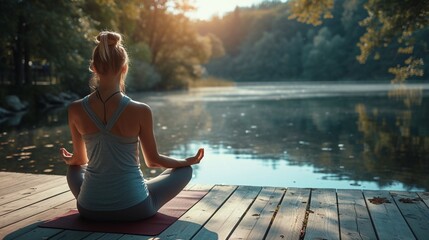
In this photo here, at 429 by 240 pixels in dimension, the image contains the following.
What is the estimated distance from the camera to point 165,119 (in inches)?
567

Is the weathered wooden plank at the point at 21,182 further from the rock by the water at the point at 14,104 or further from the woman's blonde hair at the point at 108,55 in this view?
the rock by the water at the point at 14,104

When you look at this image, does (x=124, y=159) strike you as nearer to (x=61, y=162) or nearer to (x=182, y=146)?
(x=61, y=162)

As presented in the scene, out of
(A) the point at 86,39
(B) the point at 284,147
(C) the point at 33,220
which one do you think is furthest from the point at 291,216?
(A) the point at 86,39

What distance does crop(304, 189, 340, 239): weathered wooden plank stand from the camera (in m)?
2.80

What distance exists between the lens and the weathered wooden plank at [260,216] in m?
2.83

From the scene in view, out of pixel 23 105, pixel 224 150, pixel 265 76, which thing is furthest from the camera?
pixel 265 76

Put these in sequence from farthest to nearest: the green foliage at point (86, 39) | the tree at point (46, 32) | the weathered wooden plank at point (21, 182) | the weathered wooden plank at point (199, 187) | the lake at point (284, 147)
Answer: the green foliage at point (86, 39) → the tree at point (46, 32) → the lake at point (284, 147) → the weathered wooden plank at point (21, 182) → the weathered wooden plank at point (199, 187)

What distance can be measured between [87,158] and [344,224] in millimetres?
1765

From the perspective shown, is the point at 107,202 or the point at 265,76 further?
the point at 265,76

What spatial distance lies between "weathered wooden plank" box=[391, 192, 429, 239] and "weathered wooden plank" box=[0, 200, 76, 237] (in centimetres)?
236

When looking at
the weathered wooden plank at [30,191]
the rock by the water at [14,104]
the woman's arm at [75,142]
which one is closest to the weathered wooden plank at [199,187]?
the woman's arm at [75,142]

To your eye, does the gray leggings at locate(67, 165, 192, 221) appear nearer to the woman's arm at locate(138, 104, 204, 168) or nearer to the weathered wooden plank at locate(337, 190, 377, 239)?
the woman's arm at locate(138, 104, 204, 168)

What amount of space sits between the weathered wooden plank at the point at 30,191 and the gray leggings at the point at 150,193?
34.1 inches

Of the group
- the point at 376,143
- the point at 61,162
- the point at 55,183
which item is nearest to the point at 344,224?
the point at 55,183
